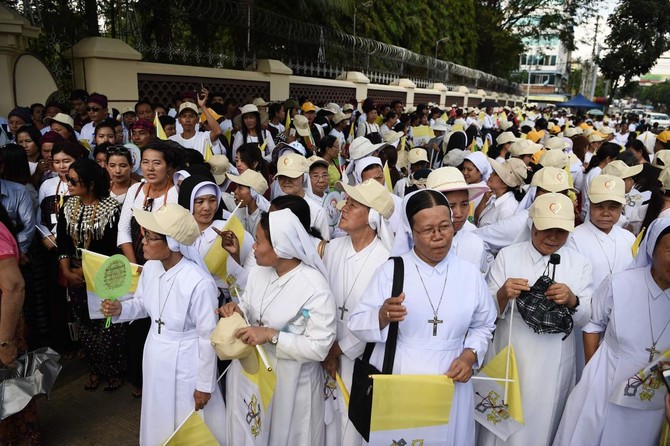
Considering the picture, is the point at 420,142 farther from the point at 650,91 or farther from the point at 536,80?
the point at 650,91

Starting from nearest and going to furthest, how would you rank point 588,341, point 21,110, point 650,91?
point 588,341 → point 21,110 → point 650,91

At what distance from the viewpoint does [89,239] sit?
12.9 feet

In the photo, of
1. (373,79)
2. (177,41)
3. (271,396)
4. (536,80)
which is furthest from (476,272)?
(536,80)

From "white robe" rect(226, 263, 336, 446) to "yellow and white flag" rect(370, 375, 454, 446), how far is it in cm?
43

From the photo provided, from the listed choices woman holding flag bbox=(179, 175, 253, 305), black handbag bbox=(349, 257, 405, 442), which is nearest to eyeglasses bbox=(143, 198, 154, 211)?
woman holding flag bbox=(179, 175, 253, 305)

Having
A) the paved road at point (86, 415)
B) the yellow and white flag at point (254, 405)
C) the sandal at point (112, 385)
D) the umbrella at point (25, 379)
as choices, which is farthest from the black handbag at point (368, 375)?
the sandal at point (112, 385)

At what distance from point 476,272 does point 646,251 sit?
0.94 meters

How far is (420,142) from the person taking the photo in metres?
9.91

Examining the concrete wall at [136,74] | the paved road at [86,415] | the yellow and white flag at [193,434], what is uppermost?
the concrete wall at [136,74]

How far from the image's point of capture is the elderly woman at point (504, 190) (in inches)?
186

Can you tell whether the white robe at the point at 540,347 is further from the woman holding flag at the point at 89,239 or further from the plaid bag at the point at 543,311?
the woman holding flag at the point at 89,239

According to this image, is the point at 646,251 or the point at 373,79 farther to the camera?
the point at 373,79

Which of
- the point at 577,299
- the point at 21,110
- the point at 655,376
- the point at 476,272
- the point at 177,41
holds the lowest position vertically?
the point at 655,376

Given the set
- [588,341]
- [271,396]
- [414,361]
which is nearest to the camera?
[414,361]
